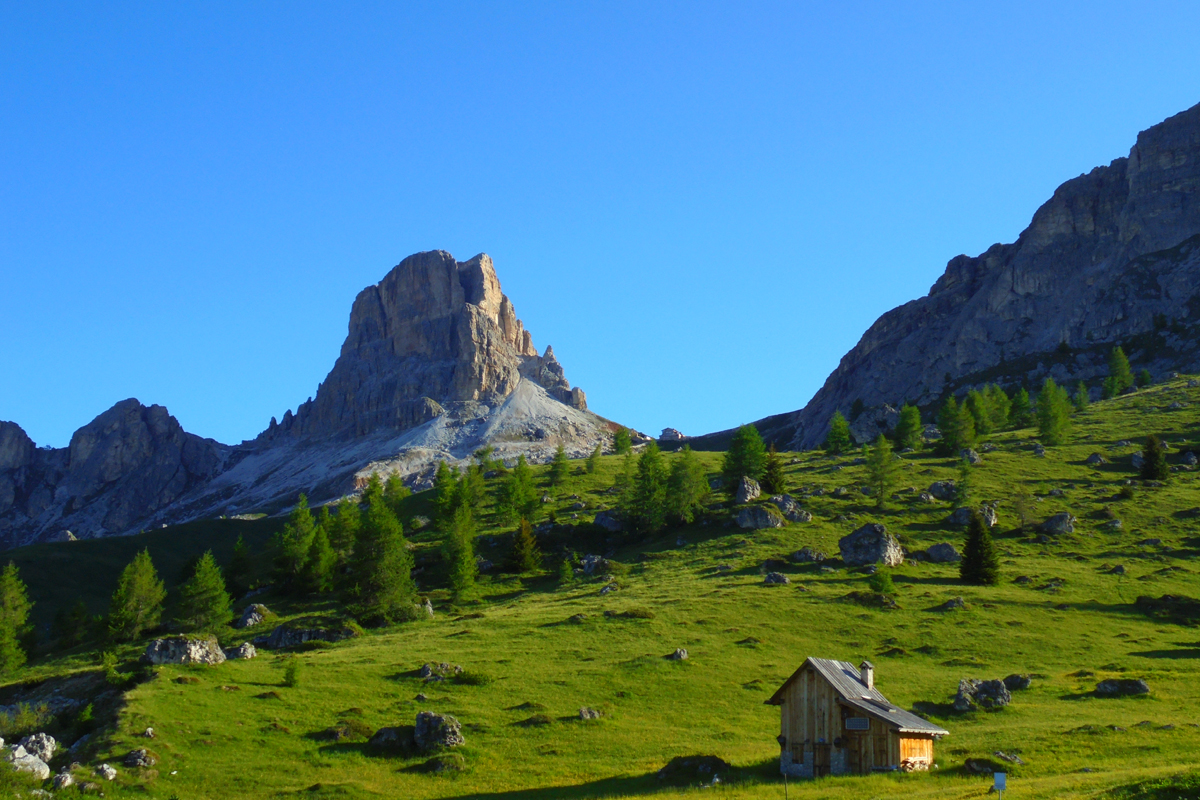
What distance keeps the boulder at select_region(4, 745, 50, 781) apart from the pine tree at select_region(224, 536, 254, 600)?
221 ft

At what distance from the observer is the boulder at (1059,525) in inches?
3782

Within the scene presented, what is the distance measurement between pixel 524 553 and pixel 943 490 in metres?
51.7

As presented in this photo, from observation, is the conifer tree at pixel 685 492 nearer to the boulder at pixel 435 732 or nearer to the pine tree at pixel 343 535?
the pine tree at pixel 343 535

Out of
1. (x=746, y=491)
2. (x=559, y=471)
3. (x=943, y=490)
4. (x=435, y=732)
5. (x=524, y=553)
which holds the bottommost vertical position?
(x=435, y=732)

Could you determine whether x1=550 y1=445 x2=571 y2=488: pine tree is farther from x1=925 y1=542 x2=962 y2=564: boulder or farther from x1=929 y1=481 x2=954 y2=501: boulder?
x1=925 y1=542 x2=962 y2=564: boulder

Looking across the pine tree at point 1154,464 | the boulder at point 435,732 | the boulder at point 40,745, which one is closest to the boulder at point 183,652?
the boulder at point 40,745

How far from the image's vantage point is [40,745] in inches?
1619

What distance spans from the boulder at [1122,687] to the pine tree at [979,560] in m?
29.7

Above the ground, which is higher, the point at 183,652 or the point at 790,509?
the point at 790,509

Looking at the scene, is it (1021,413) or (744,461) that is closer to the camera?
(744,461)

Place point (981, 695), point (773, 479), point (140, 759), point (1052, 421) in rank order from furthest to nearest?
point (1052, 421) → point (773, 479) → point (981, 695) → point (140, 759)

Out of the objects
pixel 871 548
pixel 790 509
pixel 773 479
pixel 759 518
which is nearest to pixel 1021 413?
pixel 773 479

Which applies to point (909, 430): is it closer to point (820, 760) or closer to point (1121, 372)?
point (1121, 372)

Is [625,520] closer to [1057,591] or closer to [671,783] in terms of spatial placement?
[1057,591]
